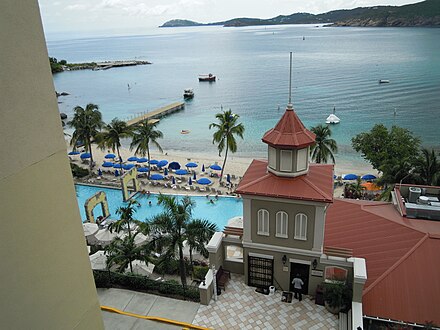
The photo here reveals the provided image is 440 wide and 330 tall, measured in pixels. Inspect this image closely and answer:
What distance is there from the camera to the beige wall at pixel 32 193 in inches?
155

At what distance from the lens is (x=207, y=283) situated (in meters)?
15.7

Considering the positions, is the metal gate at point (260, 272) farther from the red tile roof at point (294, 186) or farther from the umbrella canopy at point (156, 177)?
the umbrella canopy at point (156, 177)

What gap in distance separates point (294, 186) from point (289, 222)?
1.57m

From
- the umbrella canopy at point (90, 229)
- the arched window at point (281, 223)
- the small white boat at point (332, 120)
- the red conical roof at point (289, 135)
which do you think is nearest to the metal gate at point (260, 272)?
the arched window at point (281, 223)

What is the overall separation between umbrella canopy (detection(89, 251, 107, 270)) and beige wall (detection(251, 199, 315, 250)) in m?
9.56

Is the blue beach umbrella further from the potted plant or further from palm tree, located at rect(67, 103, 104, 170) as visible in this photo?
the potted plant

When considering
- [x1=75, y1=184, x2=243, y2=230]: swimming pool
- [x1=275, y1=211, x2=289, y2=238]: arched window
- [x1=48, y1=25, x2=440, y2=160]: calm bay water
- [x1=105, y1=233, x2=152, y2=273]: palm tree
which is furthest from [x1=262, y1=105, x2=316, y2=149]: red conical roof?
[x1=48, y1=25, x2=440, y2=160]: calm bay water

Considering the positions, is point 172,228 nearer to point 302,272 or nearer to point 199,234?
point 199,234

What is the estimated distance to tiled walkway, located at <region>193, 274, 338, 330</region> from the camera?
47.9 feet

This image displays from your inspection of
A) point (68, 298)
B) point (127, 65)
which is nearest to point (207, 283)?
point (68, 298)

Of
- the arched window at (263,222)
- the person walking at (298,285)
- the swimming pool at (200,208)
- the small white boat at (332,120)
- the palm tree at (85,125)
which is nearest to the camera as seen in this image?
the arched window at (263,222)

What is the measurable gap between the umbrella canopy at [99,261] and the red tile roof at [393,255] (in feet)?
41.0

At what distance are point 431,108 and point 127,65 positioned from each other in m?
136

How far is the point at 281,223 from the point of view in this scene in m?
15.4
